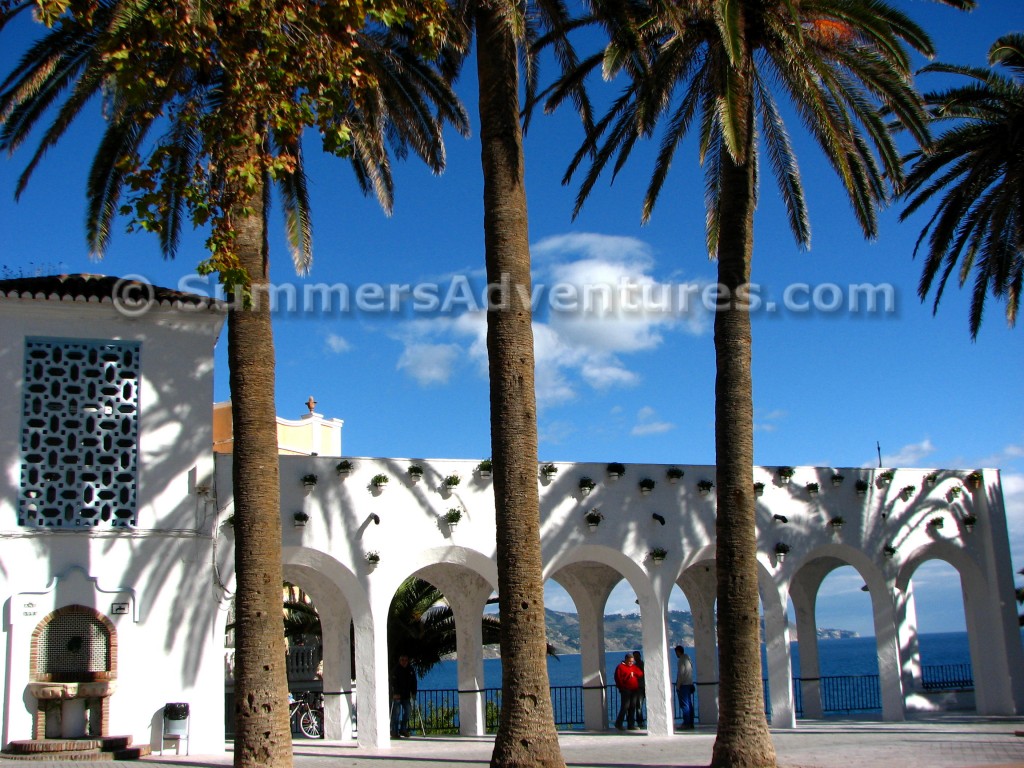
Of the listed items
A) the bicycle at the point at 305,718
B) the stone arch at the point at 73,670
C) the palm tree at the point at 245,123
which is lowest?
the bicycle at the point at 305,718

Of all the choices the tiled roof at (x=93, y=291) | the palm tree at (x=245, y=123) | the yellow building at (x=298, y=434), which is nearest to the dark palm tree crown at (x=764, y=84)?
the palm tree at (x=245, y=123)

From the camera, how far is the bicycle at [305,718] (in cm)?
2108

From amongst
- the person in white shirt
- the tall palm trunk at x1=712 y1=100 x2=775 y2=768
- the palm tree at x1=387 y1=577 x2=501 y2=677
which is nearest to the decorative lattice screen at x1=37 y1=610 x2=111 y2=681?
the tall palm trunk at x1=712 y1=100 x2=775 y2=768

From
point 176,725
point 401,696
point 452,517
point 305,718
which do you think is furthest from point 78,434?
point 401,696

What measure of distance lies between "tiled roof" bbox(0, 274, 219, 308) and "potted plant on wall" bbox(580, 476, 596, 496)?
7.07 metres

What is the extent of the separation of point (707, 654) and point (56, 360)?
14.3 meters

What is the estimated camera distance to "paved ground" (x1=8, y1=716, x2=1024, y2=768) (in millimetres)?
14711

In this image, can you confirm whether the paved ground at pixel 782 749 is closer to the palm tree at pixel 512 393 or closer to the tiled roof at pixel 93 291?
the palm tree at pixel 512 393

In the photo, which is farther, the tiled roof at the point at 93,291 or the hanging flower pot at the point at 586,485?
the hanging flower pot at the point at 586,485

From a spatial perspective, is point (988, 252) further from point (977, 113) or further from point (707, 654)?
point (707, 654)

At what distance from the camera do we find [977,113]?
1886 cm

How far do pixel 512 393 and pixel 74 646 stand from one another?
8153 millimetres

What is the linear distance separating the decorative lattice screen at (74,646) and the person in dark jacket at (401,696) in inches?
258

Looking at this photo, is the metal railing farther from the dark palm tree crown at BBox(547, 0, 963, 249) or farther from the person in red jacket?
the dark palm tree crown at BBox(547, 0, 963, 249)
